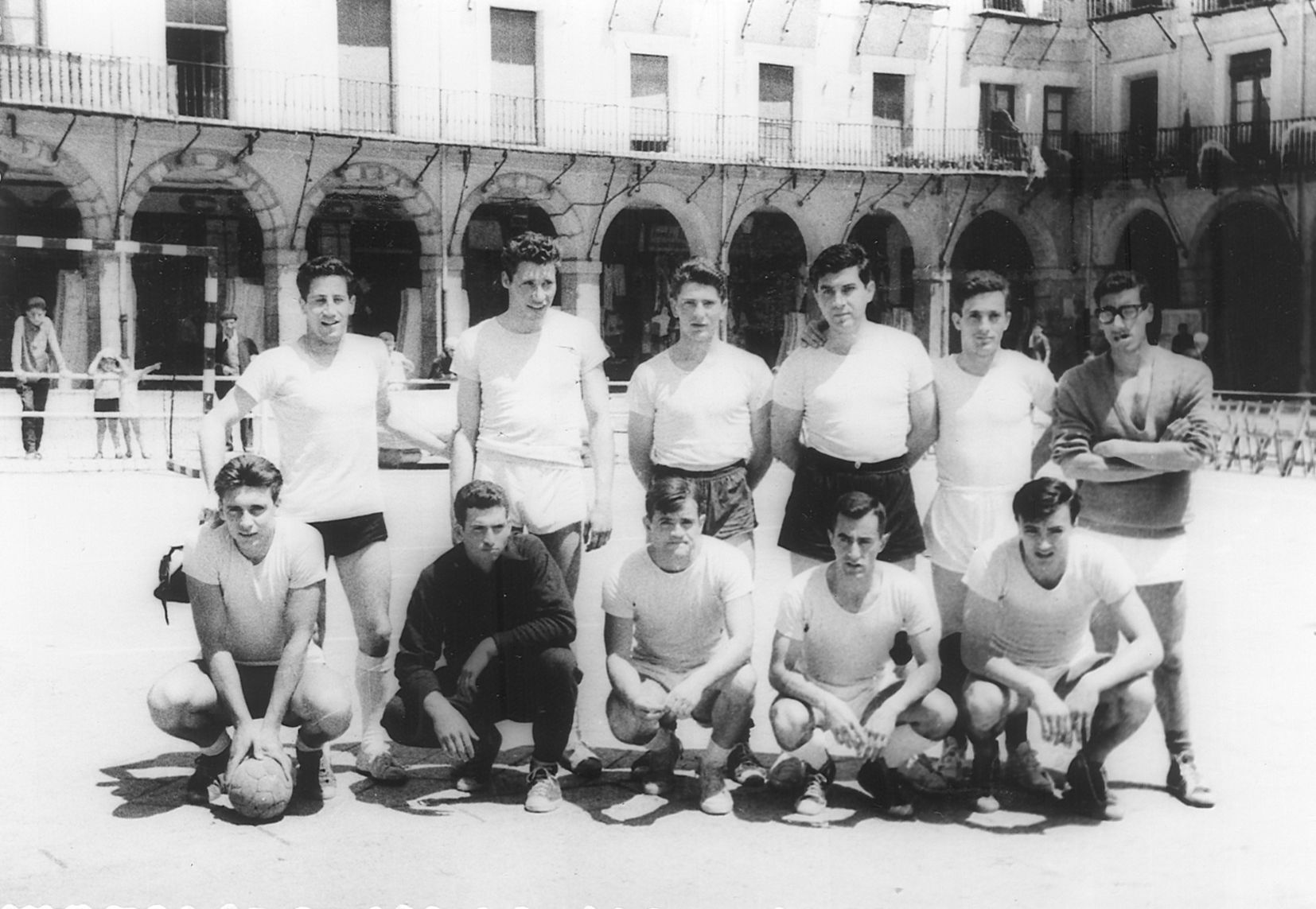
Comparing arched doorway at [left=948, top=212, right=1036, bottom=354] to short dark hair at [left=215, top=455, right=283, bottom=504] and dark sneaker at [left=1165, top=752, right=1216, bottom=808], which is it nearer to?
dark sneaker at [left=1165, top=752, right=1216, bottom=808]

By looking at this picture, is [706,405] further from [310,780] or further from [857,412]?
[310,780]

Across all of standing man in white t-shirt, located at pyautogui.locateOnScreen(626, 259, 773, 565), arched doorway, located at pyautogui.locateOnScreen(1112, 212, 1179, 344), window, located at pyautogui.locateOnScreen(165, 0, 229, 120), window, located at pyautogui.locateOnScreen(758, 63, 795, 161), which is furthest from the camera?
window, located at pyautogui.locateOnScreen(758, 63, 795, 161)

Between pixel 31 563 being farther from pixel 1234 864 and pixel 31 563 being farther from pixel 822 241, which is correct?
pixel 1234 864

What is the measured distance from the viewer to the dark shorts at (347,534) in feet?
13.4

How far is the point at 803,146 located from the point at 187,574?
10.6 ft

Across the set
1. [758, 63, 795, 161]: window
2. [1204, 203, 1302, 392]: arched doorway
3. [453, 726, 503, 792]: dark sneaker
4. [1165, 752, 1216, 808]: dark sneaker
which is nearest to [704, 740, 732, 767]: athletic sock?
[453, 726, 503, 792]: dark sneaker

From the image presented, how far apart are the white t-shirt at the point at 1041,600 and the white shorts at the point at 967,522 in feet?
0.44

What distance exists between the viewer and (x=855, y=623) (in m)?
3.85

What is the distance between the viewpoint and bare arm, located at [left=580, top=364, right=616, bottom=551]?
414 cm

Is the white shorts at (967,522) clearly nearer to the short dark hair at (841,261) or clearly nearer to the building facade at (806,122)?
the short dark hair at (841,261)

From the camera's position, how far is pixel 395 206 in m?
6.67

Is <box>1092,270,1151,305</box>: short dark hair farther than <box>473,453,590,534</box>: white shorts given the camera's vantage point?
No

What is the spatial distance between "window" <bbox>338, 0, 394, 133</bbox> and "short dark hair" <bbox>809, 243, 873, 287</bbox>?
2.22 m

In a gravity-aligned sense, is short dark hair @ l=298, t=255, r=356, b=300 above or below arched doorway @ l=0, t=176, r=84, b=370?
below
